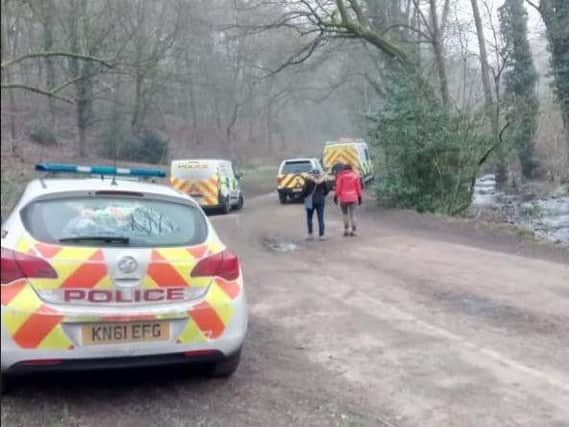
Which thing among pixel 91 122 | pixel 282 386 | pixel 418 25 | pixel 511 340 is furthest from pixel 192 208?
pixel 91 122

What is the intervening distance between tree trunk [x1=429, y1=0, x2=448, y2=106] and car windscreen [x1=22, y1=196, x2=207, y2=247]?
55.6 ft

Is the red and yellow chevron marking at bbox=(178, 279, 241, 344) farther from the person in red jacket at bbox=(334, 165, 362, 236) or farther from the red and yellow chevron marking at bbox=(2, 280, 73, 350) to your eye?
the person in red jacket at bbox=(334, 165, 362, 236)

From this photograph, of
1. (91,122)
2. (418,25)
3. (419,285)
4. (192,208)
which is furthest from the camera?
(91,122)

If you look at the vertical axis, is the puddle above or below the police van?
below

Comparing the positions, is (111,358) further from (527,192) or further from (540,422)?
(527,192)

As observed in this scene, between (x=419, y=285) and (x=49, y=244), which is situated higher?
(x=49, y=244)

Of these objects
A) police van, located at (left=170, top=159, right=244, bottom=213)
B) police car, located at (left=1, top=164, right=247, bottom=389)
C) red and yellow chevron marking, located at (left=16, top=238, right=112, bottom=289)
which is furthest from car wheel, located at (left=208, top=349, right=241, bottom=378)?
police van, located at (left=170, top=159, right=244, bottom=213)

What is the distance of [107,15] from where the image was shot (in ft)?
68.5

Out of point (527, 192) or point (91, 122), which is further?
point (91, 122)

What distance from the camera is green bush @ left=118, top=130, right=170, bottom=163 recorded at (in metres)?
40.7

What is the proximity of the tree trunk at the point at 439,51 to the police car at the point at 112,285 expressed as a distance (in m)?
17.1

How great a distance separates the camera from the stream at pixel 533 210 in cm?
1795

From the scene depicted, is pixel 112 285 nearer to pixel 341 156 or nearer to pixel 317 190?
pixel 317 190

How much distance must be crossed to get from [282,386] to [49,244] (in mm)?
2095
